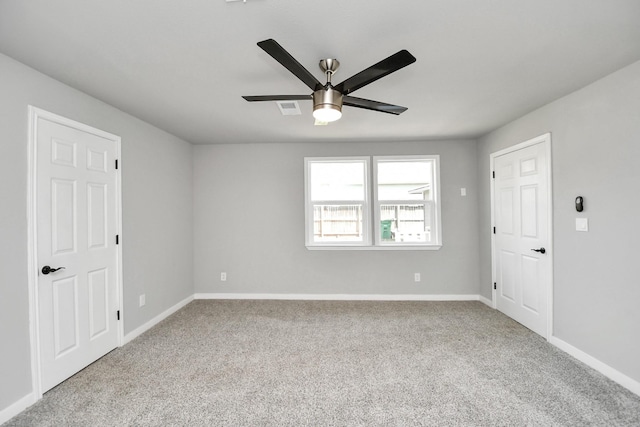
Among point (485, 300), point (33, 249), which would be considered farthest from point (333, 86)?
point (485, 300)

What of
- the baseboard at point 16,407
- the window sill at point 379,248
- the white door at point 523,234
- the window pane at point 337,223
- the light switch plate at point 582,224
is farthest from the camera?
the window pane at point 337,223

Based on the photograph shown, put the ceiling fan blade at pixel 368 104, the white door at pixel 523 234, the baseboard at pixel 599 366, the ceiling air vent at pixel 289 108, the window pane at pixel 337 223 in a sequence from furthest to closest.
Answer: the window pane at pixel 337 223, the white door at pixel 523 234, the ceiling air vent at pixel 289 108, the baseboard at pixel 599 366, the ceiling fan blade at pixel 368 104

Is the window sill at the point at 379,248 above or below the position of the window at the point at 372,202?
below

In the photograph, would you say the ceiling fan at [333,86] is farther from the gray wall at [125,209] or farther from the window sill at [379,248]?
the window sill at [379,248]

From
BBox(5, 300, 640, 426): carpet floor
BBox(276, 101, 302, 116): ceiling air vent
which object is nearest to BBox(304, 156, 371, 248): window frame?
BBox(5, 300, 640, 426): carpet floor

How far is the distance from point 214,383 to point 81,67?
2560 mm

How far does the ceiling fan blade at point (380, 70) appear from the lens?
1597mm

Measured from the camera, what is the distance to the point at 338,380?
7.95 feet

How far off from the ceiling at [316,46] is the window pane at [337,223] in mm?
1949

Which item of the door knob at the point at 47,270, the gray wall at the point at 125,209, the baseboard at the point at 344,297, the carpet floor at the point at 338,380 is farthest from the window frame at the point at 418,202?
the door knob at the point at 47,270

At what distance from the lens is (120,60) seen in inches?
83.0

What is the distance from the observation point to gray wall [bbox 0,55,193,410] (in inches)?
79.7

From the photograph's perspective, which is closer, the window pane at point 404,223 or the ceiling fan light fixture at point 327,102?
the ceiling fan light fixture at point 327,102

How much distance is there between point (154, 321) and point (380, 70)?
3665mm
